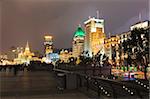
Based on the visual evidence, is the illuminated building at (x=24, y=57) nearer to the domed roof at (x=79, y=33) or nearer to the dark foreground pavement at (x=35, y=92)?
the domed roof at (x=79, y=33)

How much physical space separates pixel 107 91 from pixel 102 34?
76.7 m

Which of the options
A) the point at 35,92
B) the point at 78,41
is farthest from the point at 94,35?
the point at 35,92

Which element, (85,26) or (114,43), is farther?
(85,26)

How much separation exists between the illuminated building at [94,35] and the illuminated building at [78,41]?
231cm

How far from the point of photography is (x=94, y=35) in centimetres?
8119

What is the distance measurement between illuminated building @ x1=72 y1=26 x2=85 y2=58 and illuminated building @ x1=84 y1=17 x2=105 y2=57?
2.31m

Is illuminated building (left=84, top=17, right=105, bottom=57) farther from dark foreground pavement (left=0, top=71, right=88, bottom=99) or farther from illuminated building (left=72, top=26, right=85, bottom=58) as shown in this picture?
dark foreground pavement (left=0, top=71, right=88, bottom=99)

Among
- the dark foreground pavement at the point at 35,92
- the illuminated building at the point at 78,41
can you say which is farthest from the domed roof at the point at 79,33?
the dark foreground pavement at the point at 35,92

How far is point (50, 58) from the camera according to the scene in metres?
79.9

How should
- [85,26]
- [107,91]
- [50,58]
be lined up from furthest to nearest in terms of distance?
[85,26] → [50,58] → [107,91]

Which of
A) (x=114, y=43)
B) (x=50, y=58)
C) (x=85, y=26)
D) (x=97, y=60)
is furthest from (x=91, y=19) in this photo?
(x=97, y=60)

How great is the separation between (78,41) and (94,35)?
8.88 meters

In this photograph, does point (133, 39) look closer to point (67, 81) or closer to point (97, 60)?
point (67, 81)

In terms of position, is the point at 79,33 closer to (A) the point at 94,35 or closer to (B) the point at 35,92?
(A) the point at 94,35
